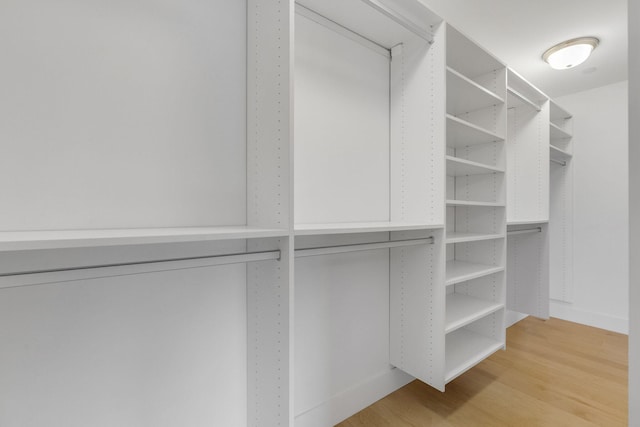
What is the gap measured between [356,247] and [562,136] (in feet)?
10.2

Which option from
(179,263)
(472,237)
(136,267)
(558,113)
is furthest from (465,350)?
(558,113)

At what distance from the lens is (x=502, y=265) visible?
204 cm

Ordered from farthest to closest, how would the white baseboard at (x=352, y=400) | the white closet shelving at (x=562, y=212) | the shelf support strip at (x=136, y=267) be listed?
the white closet shelving at (x=562, y=212)
the white baseboard at (x=352, y=400)
the shelf support strip at (x=136, y=267)

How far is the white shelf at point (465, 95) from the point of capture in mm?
1746

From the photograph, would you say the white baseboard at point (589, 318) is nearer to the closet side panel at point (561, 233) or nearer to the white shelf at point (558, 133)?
the closet side panel at point (561, 233)

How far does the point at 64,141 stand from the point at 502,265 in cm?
235

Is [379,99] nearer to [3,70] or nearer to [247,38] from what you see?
[247,38]

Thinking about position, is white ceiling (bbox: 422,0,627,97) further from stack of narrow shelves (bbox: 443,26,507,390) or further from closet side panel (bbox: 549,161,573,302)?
closet side panel (bbox: 549,161,573,302)

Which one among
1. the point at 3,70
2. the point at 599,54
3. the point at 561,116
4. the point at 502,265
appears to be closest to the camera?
the point at 3,70

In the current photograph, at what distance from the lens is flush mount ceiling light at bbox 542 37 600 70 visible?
2.15 meters

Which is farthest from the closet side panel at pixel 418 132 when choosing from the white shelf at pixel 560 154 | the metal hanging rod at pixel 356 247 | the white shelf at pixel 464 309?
the white shelf at pixel 560 154

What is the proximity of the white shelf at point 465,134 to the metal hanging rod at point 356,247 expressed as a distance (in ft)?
2.21

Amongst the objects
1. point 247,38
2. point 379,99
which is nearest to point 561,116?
point 379,99

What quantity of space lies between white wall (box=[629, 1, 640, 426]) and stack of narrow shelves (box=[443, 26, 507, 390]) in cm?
106
